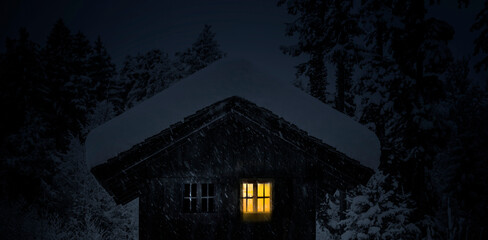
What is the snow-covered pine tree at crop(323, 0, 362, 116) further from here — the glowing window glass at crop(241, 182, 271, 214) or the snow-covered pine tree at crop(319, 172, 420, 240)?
the glowing window glass at crop(241, 182, 271, 214)

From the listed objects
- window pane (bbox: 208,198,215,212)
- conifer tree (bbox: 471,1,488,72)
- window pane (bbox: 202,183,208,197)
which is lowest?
window pane (bbox: 208,198,215,212)

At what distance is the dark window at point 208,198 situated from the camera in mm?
6949

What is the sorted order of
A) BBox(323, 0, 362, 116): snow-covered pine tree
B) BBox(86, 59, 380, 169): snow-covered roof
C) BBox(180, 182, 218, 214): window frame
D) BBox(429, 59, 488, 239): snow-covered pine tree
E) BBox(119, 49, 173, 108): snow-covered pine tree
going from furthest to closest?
BBox(119, 49, 173, 108): snow-covered pine tree
BBox(429, 59, 488, 239): snow-covered pine tree
BBox(323, 0, 362, 116): snow-covered pine tree
BBox(180, 182, 218, 214): window frame
BBox(86, 59, 380, 169): snow-covered roof

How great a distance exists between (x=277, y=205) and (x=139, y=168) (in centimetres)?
296

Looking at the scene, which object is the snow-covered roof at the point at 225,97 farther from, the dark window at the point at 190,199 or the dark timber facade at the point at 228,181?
the dark window at the point at 190,199

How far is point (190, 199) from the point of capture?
22.7 ft

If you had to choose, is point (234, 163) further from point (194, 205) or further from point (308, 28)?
point (308, 28)

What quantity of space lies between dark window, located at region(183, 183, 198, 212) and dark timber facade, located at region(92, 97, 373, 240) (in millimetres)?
20

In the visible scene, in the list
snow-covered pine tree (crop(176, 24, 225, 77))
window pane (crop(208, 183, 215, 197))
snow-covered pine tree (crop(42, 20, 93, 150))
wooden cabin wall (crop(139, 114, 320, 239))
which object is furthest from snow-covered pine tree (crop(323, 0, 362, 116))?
snow-covered pine tree (crop(42, 20, 93, 150))

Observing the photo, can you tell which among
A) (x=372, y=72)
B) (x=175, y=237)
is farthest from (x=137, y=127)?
(x=372, y=72)

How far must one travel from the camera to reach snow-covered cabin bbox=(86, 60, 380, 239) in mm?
6500

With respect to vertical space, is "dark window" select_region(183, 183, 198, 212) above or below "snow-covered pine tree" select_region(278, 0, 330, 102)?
below

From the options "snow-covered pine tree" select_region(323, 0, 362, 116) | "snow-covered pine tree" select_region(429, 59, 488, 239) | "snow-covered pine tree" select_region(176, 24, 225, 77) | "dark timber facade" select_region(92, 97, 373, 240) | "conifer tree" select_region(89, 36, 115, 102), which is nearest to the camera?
"dark timber facade" select_region(92, 97, 373, 240)

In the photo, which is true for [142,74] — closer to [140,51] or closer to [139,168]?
[140,51]
